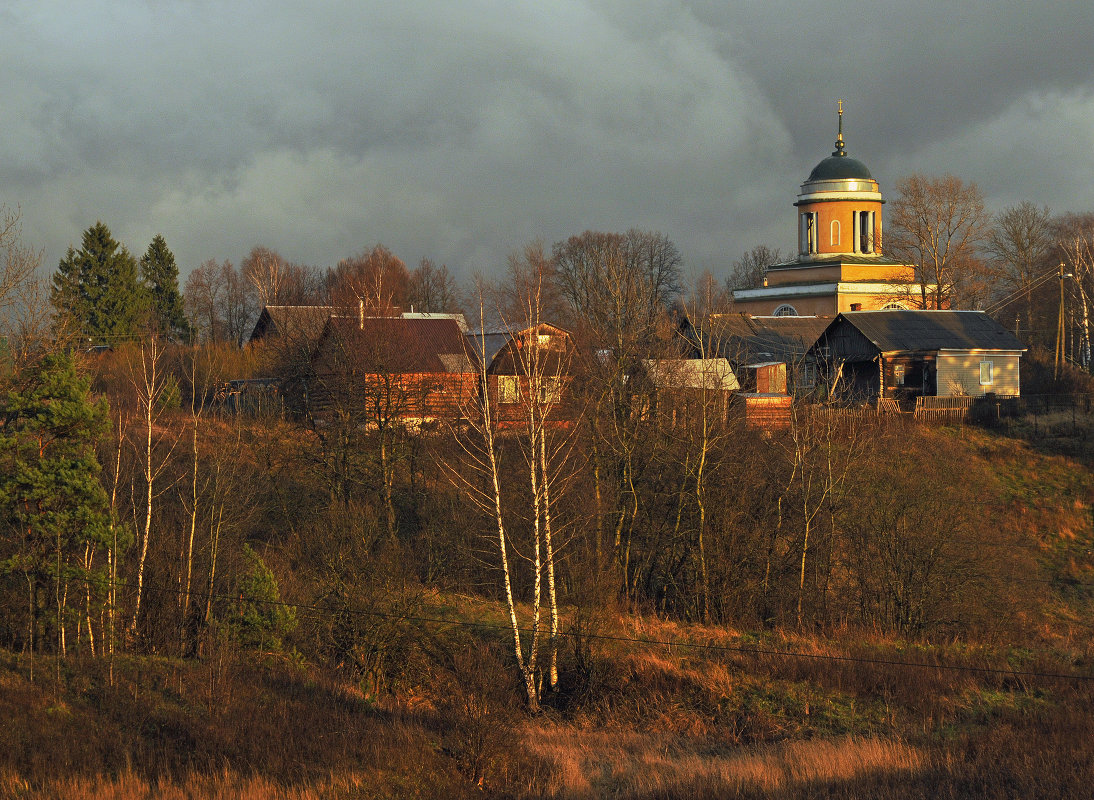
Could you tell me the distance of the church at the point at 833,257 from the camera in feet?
184

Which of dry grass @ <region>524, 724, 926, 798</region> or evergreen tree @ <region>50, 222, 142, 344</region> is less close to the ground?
evergreen tree @ <region>50, 222, 142, 344</region>

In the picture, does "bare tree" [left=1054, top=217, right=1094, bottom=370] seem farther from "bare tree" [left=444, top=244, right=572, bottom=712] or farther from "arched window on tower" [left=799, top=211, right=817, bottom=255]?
"bare tree" [left=444, top=244, right=572, bottom=712]

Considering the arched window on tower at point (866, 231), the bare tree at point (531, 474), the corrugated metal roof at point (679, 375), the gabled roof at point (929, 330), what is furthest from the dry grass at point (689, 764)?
the arched window on tower at point (866, 231)

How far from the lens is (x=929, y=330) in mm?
42844

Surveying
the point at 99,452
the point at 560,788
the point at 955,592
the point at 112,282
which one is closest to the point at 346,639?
the point at 560,788

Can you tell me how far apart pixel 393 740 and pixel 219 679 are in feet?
10.0

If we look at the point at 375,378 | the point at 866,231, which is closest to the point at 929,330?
the point at 866,231

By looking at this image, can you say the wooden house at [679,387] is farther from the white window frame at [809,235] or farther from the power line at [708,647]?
the white window frame at [809,235]

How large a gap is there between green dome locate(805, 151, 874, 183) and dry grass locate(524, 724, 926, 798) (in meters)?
49.6

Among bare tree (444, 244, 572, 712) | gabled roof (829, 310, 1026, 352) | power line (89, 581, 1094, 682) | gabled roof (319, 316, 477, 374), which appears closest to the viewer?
bare tree (444, 244, 572, 712)

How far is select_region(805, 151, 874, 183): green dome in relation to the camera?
59.8m

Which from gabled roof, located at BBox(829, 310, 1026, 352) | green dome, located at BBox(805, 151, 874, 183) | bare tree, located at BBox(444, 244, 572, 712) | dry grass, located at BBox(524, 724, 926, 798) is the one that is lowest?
dry grass, located at BBox(524, 724, 926, 798)

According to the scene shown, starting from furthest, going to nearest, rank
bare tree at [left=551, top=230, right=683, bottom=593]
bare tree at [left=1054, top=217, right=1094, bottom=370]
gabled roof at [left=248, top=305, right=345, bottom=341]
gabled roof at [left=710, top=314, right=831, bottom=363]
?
1. bare tree at [left=1054, top=217, right=1094, bottom=370]
2. gabled roof at [left=710, top=314, right=831, bottom=363]
3. gabled roof at [left=248, top=305, right=345, bottom=341]
4. bare tree at [left=551, top=230, right=683, bottom=593]

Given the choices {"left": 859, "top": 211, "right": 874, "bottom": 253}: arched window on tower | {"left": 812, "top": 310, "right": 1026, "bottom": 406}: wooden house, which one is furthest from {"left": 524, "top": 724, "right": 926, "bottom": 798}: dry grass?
{"left": 859, "top": 211, "right": 874, "bottom": 253}: arched window on tower
